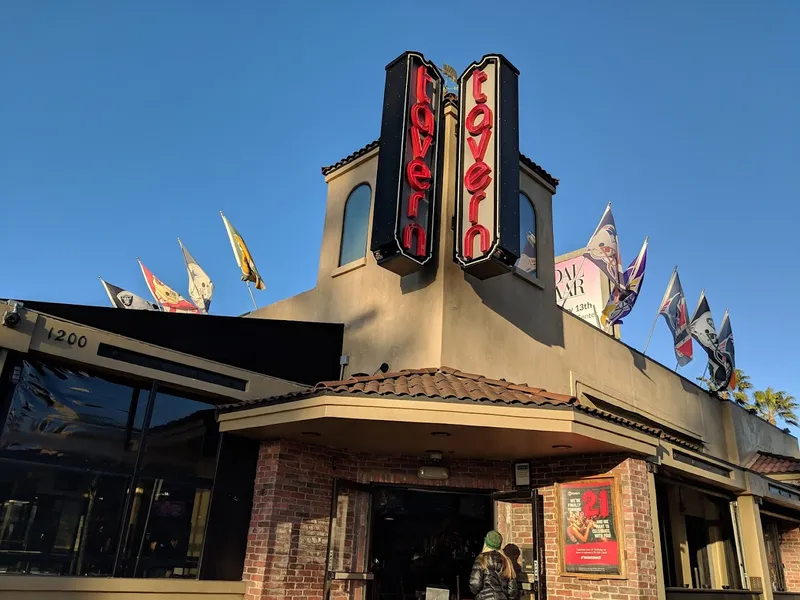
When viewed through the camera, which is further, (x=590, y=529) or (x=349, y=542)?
(x=349, y=542)

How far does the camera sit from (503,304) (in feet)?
35.8

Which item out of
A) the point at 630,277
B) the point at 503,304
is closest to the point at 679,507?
the point at 630,277

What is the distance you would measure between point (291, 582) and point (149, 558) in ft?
6.05

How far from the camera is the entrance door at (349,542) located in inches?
357

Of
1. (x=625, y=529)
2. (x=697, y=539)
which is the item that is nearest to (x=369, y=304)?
(x=625, y=529)

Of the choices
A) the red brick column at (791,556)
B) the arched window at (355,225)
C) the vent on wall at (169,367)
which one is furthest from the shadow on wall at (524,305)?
the red brick column at (791,556)

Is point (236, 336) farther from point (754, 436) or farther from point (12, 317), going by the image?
point (754, 436)

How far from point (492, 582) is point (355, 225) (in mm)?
6440

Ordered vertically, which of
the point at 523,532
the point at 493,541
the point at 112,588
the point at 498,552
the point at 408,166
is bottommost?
the point at 112,588

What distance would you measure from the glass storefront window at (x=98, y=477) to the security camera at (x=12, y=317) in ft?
1.64

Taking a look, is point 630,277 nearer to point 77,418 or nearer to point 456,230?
point 456,230

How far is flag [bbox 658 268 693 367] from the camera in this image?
1614cm

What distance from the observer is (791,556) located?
623 inches

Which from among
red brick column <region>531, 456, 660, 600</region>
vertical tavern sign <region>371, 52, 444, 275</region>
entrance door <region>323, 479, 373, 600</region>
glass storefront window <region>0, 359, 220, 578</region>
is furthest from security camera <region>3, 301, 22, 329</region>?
red brick column <region>531, 456, 660, 600</region>
